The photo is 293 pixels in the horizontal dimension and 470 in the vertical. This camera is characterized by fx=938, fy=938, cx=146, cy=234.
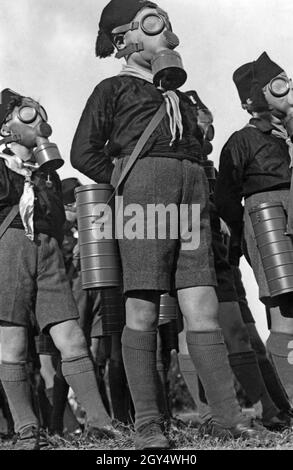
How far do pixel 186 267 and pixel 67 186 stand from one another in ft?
14.7

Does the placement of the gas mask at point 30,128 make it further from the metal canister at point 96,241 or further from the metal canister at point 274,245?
the metal canister at point 274,245

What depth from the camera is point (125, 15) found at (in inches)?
194

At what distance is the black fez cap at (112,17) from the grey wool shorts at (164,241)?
857 millimetres

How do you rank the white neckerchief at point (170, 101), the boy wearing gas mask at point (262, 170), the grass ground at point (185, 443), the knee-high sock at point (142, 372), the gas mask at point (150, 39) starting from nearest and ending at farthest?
1. the grass ground at point (185, 443)
2. the knee-high sock at point (142, 372)
3. the white neckerchief at point (170, 101)
4. the gas mask at point (150, 39)
5. the boy wearing gas mask at point (262, 170)

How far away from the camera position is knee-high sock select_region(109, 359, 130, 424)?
6.26 metres

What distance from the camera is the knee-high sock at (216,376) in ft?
14.3

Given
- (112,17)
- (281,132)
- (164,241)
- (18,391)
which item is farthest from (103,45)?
(18,391)

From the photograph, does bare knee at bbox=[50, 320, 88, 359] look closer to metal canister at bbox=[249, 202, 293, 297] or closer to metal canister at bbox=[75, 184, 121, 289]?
metal canister at bbox=[75, 184, 121, 289]

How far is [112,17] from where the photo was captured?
4.98m

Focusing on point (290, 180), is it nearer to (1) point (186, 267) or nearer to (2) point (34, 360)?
(1) point (186, 267)

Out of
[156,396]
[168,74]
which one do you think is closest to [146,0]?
[168,74]

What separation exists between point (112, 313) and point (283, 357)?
1.77 meters

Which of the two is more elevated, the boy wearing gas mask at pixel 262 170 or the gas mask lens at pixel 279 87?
the gas mask lens at pixel 279 87

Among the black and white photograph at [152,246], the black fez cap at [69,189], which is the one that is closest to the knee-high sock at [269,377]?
the black and white photograph at [152,246]
